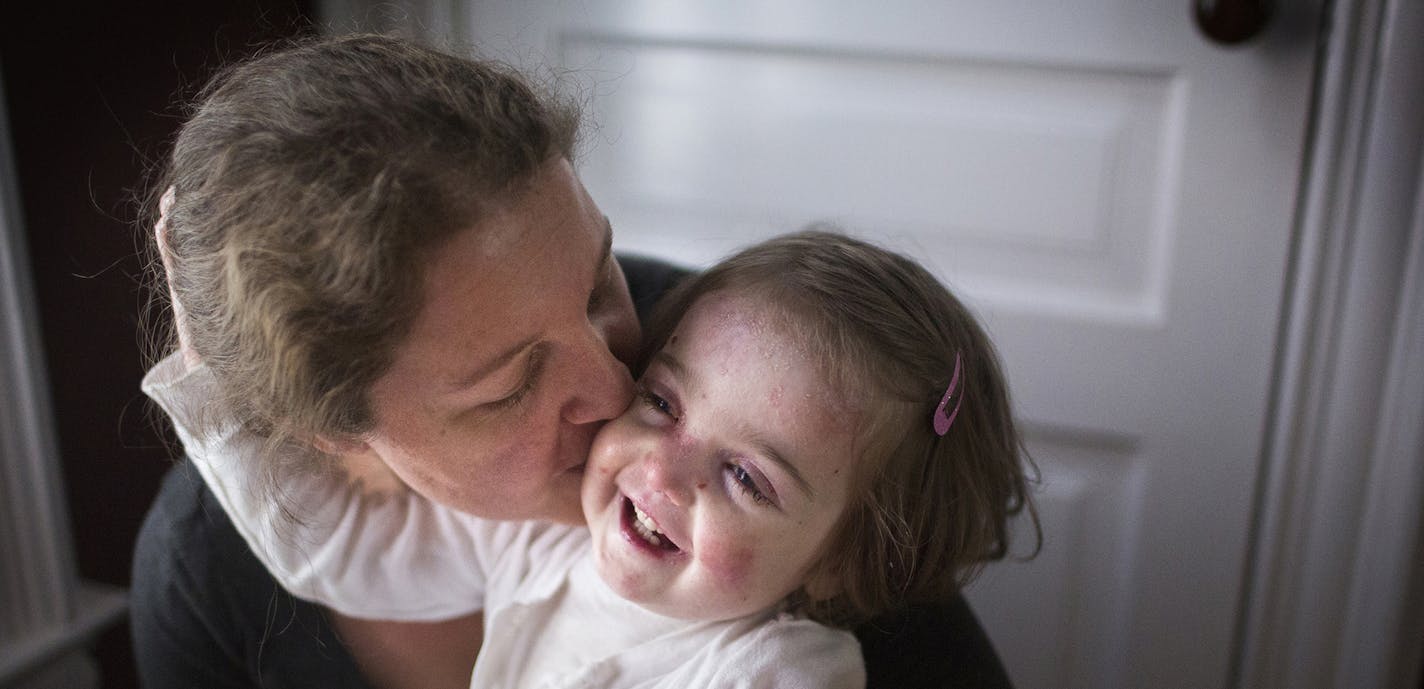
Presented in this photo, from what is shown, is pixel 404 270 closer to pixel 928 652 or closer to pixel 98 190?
pixel 928 652

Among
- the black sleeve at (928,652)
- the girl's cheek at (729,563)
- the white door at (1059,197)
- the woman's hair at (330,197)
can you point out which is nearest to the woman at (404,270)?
the woman's hair at (330,197)

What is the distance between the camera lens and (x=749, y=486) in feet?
2.41

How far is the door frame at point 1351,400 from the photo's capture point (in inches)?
46.4

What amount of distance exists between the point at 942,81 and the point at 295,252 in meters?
0.93

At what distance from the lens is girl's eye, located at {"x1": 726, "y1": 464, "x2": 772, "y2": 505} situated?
73 cm

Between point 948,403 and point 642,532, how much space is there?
0.68 feet

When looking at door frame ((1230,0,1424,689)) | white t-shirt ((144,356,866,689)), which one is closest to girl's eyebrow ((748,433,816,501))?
white t-shirt ((144,356,866,689))

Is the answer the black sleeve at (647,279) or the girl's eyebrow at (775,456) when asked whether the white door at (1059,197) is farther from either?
the girl's eyebrow at (775,456)

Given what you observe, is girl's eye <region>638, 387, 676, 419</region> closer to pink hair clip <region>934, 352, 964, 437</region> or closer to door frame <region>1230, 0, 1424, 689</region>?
pink hair clip <region>934, 352, 964, 437</region>

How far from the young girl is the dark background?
402 mm

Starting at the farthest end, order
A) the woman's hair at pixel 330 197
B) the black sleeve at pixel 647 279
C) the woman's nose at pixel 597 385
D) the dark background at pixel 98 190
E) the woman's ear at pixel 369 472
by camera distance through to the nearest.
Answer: the dark background at pixel 98 190, the black sleeve at pixel 647 279, the woman's ear at pixel 369 472, the woman's nose at pixel 597 385, the woman's hair at pixel 330 197

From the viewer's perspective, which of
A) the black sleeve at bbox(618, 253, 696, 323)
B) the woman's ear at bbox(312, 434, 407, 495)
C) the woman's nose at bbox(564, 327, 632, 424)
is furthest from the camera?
the black sleeve at bbox(618, 253, 696, 323)

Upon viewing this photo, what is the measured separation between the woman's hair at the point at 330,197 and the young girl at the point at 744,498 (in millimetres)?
94

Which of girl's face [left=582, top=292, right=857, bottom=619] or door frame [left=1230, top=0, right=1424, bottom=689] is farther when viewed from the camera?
door frame [left=1230, top=0, right=1424, bottom=689]
